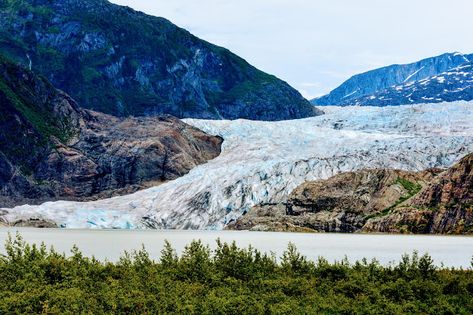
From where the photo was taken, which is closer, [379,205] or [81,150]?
[379,205]

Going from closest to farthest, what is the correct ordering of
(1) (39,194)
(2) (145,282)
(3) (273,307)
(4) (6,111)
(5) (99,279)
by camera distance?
(3) (273,307), (2) (145,282), (5) (99,279), (1) (39,194), (4) (6,111)

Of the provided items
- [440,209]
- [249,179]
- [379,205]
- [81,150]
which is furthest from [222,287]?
[81,150]

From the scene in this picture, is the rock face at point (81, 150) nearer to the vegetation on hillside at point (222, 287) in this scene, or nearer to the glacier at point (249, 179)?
the glacier at point (249, 179)

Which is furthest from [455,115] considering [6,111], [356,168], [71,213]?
[6,111]

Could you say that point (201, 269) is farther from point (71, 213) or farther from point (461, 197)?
point (71, 213)

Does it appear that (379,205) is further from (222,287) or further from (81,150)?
(222,287)

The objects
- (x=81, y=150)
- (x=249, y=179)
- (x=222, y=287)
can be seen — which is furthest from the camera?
(x=81, y=150)
